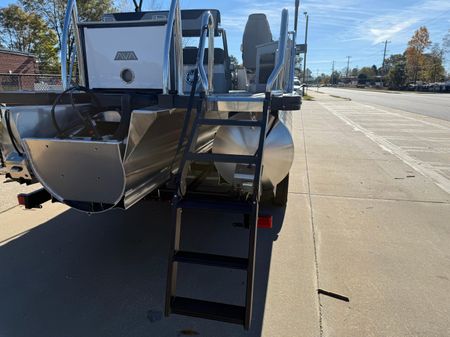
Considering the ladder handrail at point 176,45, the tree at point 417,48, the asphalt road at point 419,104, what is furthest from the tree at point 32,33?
the tree at point 417,48

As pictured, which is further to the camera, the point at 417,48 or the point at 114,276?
the point at 417,48

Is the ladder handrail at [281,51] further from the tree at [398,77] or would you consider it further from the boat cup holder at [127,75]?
the tree at [398,77]

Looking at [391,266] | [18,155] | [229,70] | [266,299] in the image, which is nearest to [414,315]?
[391,266]

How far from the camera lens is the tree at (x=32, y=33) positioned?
30.8 metres

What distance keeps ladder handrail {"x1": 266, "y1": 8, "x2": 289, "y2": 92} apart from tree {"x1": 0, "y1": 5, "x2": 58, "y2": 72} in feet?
105

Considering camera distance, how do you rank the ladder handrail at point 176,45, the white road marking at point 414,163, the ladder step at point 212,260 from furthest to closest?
the white road marking at point 414,163 → the ladder handrail at point 176,45 → the ladder step at point 212,260

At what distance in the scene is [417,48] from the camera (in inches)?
2975

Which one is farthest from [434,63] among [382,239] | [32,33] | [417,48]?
[382,239]

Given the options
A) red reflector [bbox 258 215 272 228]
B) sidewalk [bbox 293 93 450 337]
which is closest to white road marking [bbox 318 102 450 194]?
sidewalk [bbox 293 93 450 337]

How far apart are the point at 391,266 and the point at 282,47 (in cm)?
229

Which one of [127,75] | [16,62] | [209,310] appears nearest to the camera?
[209,310]

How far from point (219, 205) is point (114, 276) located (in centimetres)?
139

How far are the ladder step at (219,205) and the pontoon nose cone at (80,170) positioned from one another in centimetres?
49

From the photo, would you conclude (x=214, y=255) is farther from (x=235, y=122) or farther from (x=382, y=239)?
(x=382, y=239)
